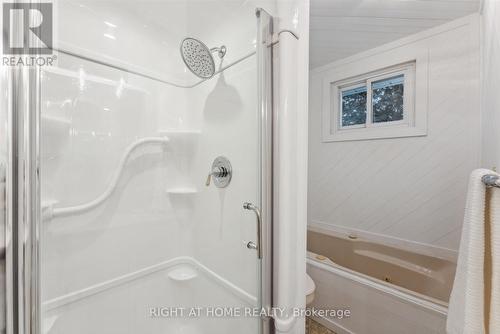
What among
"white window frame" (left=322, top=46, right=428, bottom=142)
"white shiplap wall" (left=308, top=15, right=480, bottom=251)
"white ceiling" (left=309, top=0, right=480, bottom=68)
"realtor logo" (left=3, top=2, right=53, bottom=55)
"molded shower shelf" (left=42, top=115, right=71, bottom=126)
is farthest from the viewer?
"white window frame" (left=322, top=46, right=428, bottom=142)

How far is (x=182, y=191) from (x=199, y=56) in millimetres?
781

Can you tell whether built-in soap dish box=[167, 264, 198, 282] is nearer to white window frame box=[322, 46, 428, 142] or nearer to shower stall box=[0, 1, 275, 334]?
shower stall box=[0, 1, 275, 334]

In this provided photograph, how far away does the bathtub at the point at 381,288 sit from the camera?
1.19 m

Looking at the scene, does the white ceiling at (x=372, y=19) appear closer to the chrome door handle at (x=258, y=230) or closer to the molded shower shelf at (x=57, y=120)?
the chrome door handle at (x=258, y=230)

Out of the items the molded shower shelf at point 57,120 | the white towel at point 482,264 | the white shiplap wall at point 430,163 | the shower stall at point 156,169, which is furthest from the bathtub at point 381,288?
the molded shower shelf at point 57,120

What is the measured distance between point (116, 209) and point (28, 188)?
660 millimetres

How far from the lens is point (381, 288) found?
130cm

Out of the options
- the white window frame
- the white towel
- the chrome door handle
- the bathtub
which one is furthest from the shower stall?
the white window frame

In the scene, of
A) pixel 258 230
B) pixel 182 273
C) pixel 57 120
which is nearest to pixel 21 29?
pixel 57 120

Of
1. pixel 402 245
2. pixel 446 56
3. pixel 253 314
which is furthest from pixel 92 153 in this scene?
pixel 446 56

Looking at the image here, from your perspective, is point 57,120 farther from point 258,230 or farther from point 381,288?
point 381,288

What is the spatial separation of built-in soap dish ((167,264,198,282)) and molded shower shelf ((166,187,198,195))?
0.48 metres

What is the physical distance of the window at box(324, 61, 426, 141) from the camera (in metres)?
1.82

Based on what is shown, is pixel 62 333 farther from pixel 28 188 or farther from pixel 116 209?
pixel 28 188
